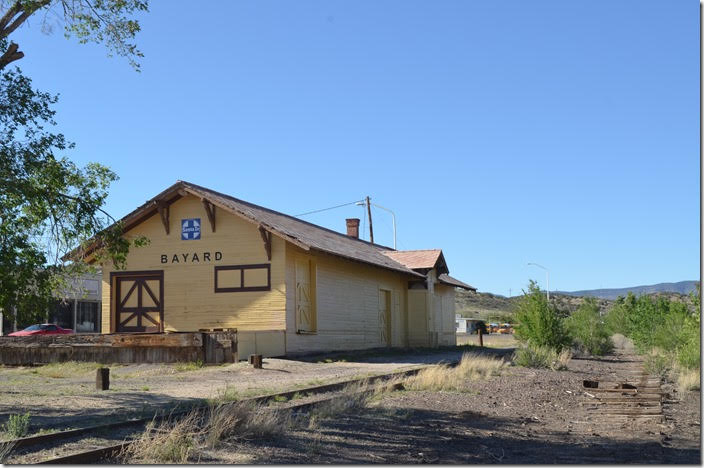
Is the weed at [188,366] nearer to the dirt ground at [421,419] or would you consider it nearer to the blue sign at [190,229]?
the dirt ground at [421,419]

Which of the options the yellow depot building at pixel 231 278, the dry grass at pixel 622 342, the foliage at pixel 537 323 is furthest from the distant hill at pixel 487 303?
the yellow depot building at pixel 231 278

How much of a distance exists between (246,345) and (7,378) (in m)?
6.10

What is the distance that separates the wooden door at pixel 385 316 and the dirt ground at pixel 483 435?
625 inches

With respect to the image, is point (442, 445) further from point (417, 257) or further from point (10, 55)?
point (417, 257)

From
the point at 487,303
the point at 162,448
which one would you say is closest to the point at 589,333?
the point at 162,448

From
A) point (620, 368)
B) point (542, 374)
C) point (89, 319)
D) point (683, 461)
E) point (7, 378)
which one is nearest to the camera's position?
point (683, 461)

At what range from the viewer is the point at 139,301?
26.6 metres

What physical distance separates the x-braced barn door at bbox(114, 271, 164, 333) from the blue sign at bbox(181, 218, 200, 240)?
1.49 m

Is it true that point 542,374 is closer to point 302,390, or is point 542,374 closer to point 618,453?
point 302,390

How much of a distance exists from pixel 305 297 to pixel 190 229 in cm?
430

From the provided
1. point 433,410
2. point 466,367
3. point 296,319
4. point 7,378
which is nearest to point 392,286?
point 296,319

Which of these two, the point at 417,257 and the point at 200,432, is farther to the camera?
the point at 417,257

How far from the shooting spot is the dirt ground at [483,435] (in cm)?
889

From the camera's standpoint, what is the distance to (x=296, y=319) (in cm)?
2505
